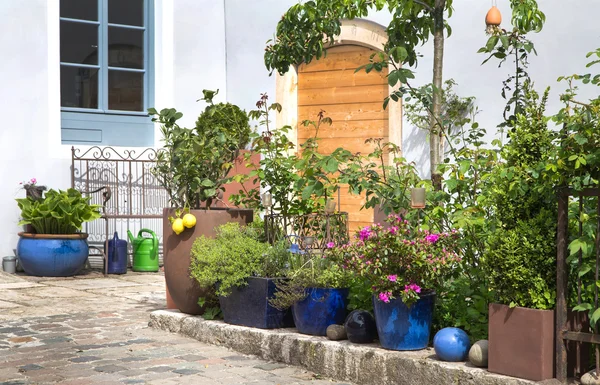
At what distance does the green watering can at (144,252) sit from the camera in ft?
31.7

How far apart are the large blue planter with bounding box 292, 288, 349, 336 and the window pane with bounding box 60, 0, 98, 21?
652cm

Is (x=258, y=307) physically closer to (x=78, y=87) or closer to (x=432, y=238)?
(x=432, y=238)

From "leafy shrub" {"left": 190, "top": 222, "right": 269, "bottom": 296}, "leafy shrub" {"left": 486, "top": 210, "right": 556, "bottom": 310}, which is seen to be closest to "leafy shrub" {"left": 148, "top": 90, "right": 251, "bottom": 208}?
"leafy shrub" {"left": 190, "top": 222, "right": 269, "bottom": 296}

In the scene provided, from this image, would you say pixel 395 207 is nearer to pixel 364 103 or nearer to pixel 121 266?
pixel 364 103

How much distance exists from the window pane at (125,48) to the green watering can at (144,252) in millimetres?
2349

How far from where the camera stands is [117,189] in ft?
32.8

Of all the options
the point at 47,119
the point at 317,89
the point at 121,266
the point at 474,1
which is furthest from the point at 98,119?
the point at 474,1

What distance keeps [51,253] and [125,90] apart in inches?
106

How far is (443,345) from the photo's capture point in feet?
13.7

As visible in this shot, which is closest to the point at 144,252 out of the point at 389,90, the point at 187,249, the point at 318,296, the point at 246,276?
the point at 389,90

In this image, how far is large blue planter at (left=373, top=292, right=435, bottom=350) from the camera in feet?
14.5

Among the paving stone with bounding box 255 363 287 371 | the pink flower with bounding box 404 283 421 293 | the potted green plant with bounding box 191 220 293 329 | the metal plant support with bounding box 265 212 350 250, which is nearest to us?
the pink flower with bounding box 404 283 421 293

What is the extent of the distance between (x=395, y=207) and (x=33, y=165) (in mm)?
5900

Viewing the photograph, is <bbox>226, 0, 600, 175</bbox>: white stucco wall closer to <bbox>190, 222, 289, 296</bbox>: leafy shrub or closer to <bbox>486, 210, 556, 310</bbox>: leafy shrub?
<bbox>190, 222, 289, 296</bbox>: leafy shrub
